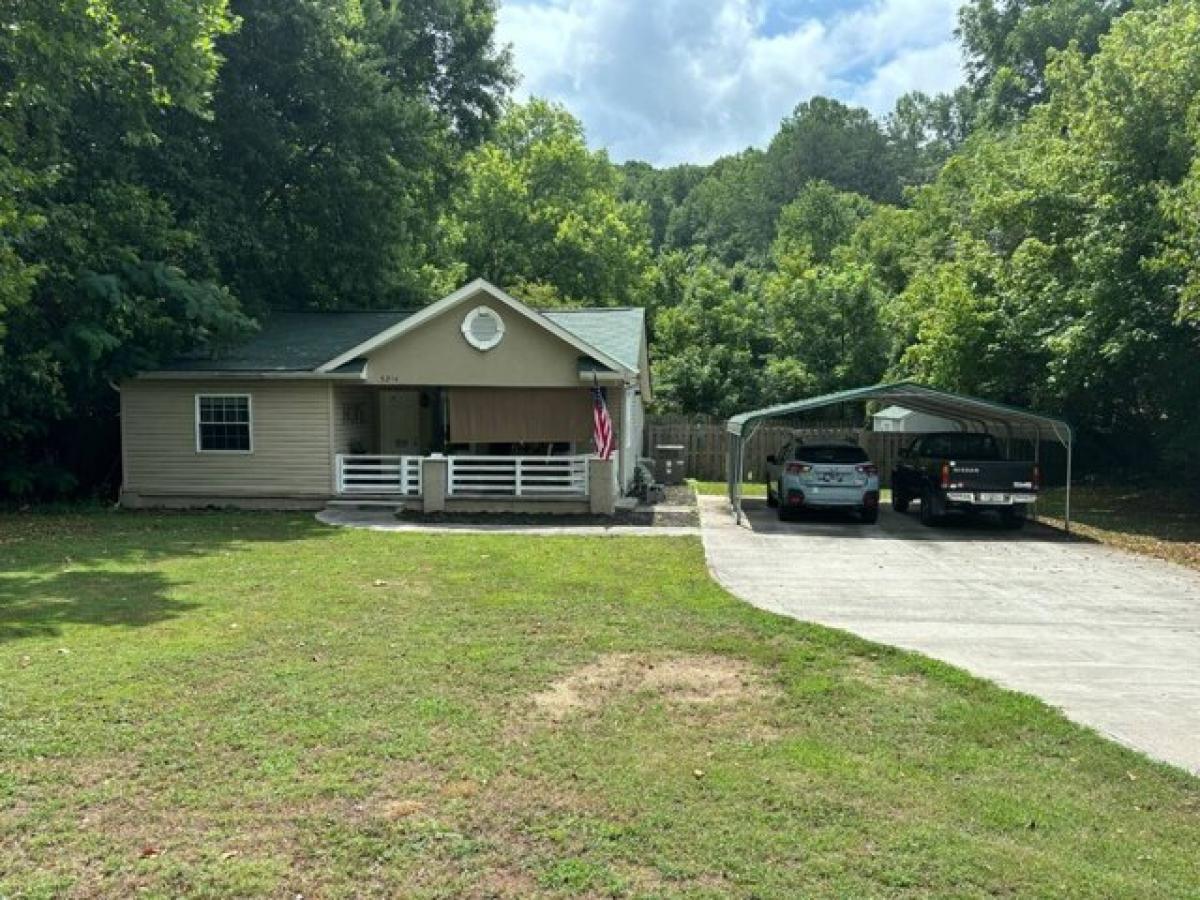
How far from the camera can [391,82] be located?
88.1 ft

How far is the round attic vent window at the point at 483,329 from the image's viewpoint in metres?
18.0

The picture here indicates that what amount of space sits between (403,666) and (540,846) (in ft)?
9.93

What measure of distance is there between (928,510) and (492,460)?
846 centimetres

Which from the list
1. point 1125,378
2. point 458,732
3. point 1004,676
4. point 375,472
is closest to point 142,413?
point 375,472

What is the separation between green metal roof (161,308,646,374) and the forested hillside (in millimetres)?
728

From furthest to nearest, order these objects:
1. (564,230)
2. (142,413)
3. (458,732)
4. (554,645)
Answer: (564,230) < (142,413) < (554,645) < (458,732)

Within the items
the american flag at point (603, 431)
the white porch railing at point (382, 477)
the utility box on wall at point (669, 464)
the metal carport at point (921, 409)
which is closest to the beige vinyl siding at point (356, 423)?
the white porch railing at point (382, 477)

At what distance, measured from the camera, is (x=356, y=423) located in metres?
19.9

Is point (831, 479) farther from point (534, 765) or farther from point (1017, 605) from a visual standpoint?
point (534, 765)

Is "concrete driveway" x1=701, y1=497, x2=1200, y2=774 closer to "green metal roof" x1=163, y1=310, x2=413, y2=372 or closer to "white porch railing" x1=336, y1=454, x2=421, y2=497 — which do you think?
"white porch railing" x1=336, y1=454, x2=421, y2=497

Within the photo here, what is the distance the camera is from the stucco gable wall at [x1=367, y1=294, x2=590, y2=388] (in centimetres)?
1809

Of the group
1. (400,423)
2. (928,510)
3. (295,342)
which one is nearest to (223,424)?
(295,342)

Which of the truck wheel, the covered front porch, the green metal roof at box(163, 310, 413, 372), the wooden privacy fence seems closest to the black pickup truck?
the truck wheel

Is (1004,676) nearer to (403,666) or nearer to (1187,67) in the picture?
(403,666)
